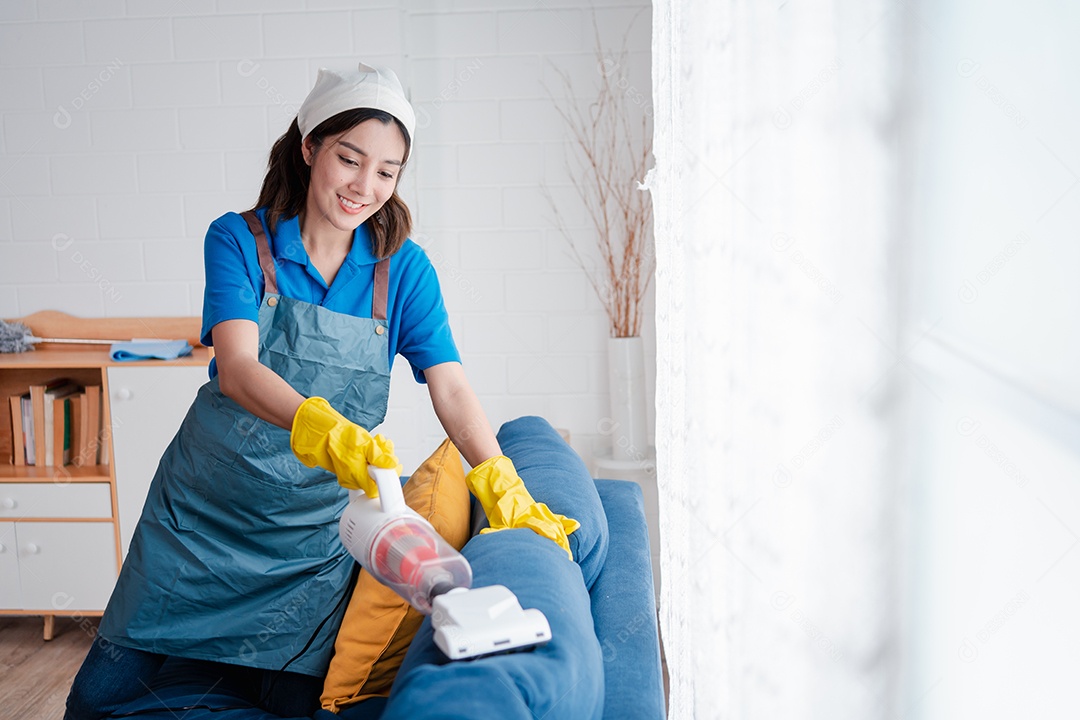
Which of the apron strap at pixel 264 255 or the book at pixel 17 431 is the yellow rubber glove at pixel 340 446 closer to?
the apron strap at pixel 264 255

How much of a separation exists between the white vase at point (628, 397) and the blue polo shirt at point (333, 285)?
131cm

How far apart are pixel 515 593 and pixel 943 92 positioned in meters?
0.80

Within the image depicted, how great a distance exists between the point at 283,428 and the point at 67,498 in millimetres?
1814

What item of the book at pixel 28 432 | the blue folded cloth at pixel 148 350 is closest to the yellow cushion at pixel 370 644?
the blue folded cloth at pixel 148 350

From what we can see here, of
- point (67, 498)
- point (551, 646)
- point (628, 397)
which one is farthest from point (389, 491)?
point (67, 498)

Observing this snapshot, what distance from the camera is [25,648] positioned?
9.60 ft

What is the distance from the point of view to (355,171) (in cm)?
159

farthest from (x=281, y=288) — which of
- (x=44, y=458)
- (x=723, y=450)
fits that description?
(x=44, y=458)

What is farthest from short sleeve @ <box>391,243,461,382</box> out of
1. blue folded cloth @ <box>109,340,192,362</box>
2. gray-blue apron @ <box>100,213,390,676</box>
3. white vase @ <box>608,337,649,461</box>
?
blue folded cloth @ <box>109,340,192,362</box>

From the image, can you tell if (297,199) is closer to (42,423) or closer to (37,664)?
(42,423)

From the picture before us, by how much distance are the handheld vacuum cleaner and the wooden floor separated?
191cm

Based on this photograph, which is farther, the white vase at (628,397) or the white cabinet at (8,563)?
the white vase at (628,397)

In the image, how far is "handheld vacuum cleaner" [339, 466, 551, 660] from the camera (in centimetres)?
93

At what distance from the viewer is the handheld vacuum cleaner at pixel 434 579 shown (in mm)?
933
